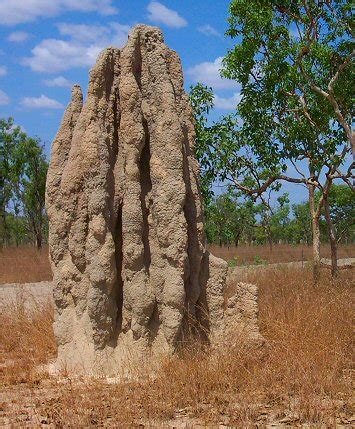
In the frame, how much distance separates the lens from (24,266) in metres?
19.1

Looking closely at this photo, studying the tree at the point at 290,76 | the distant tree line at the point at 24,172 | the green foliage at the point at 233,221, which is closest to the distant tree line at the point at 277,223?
the green foliage at the point at 233,221

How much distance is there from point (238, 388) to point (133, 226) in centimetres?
181

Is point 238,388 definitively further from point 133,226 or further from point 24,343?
point 24,343

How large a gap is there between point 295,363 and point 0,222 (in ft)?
97.8

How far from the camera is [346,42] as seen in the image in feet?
34.0

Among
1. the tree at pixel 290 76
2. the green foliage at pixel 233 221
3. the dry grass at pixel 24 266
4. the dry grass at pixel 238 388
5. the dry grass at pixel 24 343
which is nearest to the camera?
the dry grass at pixel 238 388

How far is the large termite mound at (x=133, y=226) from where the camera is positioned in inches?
225

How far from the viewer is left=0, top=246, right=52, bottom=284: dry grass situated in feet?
56.6

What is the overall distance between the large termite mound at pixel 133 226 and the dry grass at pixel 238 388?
415 millimetres

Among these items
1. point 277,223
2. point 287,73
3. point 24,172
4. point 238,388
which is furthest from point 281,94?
point 277,223

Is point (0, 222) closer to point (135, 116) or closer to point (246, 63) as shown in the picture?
point (246, 63)

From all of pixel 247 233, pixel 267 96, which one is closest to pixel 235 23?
pixel 267 96

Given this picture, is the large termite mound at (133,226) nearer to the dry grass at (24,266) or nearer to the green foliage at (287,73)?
the green foliage at (287,73)

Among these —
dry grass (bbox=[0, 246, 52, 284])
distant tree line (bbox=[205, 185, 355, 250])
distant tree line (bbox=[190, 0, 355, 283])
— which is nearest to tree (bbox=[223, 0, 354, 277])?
distant tree line (bbox=[190, 0, 355, 283])
